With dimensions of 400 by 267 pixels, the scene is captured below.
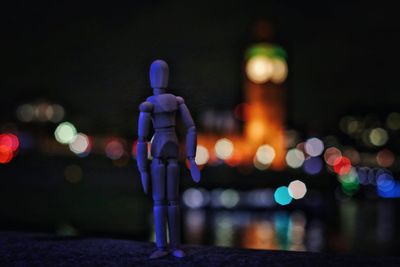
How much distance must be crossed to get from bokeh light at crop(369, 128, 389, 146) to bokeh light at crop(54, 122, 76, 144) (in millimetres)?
68432

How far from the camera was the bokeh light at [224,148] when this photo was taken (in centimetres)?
13362

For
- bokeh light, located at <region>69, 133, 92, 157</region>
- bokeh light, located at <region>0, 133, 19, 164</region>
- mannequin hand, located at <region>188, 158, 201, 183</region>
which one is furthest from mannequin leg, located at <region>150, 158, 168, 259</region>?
bokeh light, located at <region>69, 133, 92, 157</region>

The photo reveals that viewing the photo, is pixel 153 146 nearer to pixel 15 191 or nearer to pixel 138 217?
pixel 138 217

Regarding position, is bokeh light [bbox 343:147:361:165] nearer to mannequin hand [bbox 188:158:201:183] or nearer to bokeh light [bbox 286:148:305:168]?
bokeh light [bbox 286:148:305:168]

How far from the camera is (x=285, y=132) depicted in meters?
137

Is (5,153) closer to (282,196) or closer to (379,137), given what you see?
(282,196)

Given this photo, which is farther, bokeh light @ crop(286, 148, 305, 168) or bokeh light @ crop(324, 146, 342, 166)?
bokeh light @ crop(286, 148, 305, 168)

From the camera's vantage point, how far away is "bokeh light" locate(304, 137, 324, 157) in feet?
447

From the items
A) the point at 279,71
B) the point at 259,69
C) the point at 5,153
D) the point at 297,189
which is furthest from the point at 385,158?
the point at 5,153

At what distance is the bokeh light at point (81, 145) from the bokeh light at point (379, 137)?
64.7 meters

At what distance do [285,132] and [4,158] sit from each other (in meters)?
64.5

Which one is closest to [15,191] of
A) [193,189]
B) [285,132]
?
[193,189]

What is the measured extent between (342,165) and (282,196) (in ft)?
195

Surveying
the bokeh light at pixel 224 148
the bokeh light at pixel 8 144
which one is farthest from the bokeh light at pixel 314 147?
the bokeh light at pixel 8 144
